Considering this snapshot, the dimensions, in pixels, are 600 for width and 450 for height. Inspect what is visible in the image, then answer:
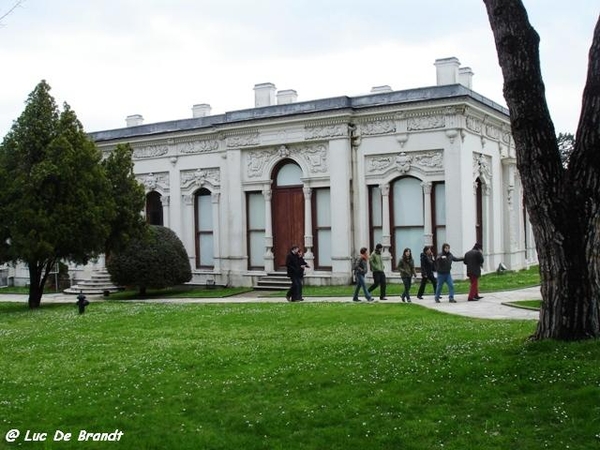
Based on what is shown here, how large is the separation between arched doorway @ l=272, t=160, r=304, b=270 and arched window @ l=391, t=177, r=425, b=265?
12.8 ft

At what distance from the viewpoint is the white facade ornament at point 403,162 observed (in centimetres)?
2562

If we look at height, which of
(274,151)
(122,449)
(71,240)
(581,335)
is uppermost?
(274,151)

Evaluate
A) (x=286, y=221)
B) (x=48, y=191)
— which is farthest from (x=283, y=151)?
(x=48, y=191)

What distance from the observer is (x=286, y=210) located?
93.6ft

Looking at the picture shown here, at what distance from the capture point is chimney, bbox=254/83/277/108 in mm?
30375

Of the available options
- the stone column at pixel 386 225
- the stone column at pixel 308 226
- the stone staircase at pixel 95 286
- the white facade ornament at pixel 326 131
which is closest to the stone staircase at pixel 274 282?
the stone column at pixel 308 226

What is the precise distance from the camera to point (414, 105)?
25.1 meters

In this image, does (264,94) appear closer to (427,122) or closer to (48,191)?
(427,122)

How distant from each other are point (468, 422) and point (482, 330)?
480 cm

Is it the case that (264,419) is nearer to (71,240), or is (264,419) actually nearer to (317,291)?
(71,240)

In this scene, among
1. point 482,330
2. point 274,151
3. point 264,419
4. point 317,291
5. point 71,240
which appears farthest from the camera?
point 274,151

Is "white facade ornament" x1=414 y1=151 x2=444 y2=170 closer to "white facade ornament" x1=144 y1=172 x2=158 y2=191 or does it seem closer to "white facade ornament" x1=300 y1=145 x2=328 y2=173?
"white facade ornament" x1=300 y1=145 x2=328 y2=173

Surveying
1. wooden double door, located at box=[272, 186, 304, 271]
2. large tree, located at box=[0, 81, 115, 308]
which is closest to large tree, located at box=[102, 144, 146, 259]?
large tree, located at box=[0, 81, 115, 308]

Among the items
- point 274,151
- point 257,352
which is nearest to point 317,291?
point 274,151
